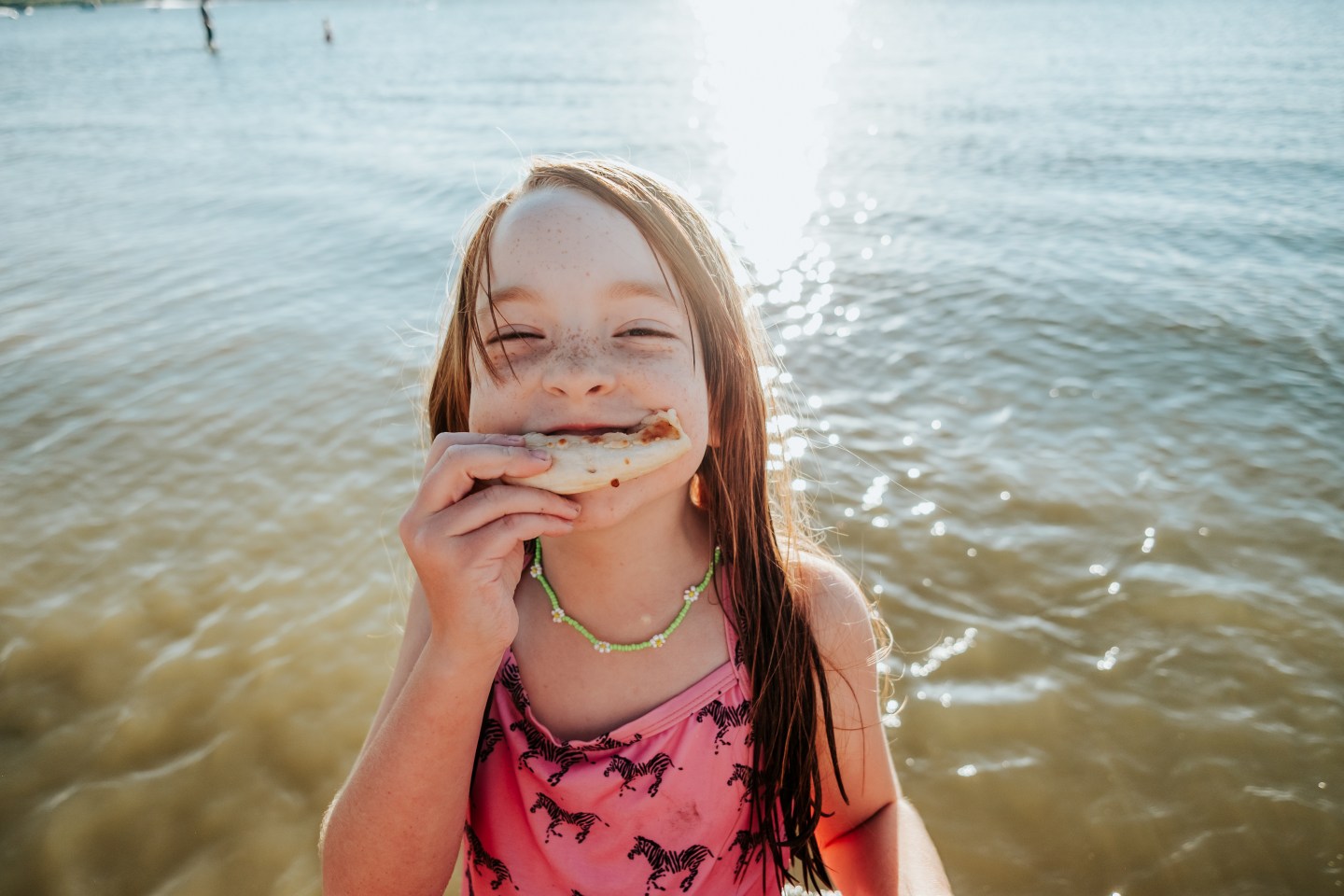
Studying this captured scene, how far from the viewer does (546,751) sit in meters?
1.87

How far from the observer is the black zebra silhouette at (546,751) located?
1844 millimetres

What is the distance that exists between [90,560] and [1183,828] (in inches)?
227

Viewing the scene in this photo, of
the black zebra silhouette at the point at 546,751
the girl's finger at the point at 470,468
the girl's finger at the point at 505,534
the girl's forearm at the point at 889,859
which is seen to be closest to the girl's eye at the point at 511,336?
the girl's finger at the point at 470,468

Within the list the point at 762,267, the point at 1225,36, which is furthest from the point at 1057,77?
the point at 762,267

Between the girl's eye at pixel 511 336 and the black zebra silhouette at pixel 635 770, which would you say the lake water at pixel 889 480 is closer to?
the black zebra silhouette at pixel 635 770

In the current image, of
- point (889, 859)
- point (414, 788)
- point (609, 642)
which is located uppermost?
point (609, 642)

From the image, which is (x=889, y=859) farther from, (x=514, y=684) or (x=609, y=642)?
(x=514, y=684)

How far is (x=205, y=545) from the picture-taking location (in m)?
4.83

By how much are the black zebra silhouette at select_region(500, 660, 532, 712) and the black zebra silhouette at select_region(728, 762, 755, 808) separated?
537mm

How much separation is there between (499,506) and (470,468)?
9cm

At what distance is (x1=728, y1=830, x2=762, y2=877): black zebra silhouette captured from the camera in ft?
6.64

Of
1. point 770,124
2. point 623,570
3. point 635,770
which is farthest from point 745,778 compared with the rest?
point 770,124

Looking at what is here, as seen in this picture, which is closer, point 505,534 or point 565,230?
point 505,534

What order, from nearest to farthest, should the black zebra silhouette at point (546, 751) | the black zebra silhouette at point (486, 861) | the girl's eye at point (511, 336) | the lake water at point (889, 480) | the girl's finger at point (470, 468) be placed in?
the girl's finger at point (470, 468) < the girl's eye at point (511, 336) < the black zebra silhouette at point (546, 751) < the black zebra silhouette at point (486, 861) < the lake water at point (889, 480)
